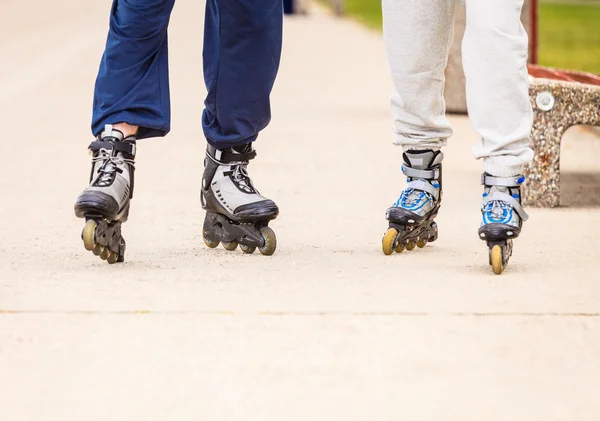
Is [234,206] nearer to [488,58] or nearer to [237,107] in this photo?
[237,107]

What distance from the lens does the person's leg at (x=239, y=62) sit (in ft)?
11.5

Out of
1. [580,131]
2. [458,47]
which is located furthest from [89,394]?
[458,47]

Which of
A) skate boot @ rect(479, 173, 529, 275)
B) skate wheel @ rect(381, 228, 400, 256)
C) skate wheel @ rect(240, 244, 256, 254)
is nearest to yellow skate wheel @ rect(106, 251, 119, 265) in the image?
skate wheel @ rect(240, 244, 256, 254)

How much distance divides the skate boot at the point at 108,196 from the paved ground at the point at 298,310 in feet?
0.28

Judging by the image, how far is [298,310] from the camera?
9.59 feet

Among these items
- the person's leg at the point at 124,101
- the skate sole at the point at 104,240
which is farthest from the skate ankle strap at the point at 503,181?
the skate sole at the point at 104,240

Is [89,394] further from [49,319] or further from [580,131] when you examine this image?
[580,131]

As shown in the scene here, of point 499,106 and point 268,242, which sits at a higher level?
point 499,106

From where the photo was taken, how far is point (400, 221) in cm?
360

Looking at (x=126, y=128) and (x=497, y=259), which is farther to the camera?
(x=126, y=128)

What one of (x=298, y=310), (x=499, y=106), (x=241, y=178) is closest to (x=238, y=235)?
(x=241, y=178)

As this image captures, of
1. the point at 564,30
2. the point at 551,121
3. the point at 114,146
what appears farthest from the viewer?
the point at 564,30

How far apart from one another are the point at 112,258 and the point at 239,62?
27.1 inches

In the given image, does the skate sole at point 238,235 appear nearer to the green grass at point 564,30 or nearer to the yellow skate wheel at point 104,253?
the yellow skate wheel at point 104,253
